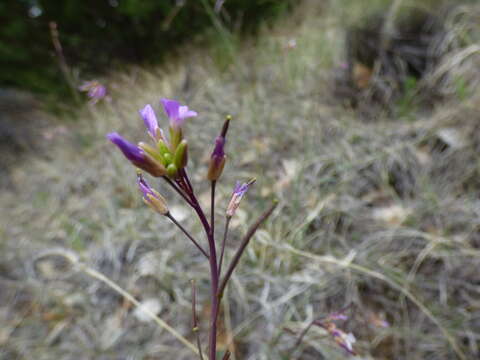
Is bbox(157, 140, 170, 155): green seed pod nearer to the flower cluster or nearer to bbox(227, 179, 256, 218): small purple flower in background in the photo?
the flower cluster

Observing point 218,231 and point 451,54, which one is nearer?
point 218,231

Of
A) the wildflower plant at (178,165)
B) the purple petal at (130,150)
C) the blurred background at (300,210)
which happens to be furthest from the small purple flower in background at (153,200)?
the blurred background at (300,210)

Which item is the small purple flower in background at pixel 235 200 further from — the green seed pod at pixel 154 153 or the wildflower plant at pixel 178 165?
the green seed pod at pixel 154 153

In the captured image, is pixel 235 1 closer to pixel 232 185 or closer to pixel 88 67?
pixel 88 67

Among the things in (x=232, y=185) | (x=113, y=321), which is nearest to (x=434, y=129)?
(x=232, y=185)

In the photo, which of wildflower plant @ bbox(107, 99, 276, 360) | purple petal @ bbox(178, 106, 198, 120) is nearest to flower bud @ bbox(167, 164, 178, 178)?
wildflower plant @ bbox(107, 99, 276, 360)

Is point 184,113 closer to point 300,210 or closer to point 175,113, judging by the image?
point 175,113

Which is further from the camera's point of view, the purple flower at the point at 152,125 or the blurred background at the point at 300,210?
the blurred background at the point at 300,210

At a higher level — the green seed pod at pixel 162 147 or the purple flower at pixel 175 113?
the purple flower at pixel 175 113
